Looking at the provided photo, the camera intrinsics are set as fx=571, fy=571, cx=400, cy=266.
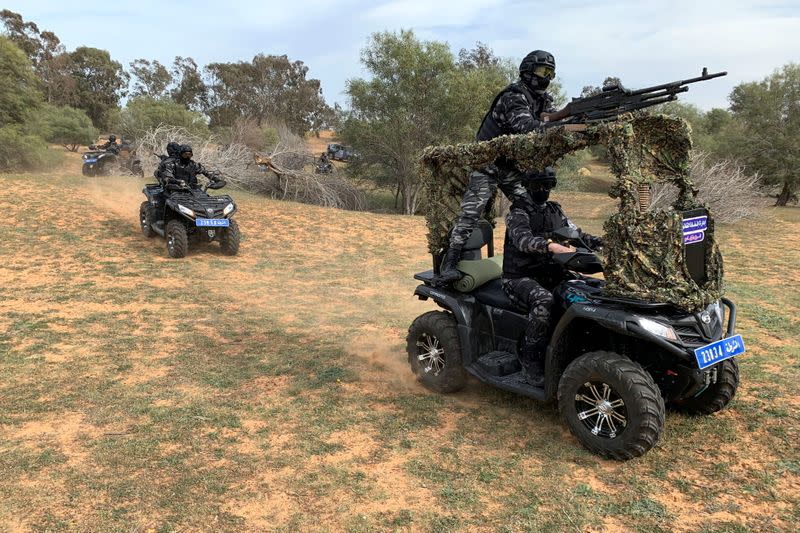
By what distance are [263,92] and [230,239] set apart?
1855 inches

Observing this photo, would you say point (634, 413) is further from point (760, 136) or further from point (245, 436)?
point (760, 136)

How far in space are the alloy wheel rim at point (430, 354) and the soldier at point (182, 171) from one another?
8321 millimetres

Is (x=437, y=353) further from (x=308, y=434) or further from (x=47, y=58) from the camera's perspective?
(x=47, y=58)

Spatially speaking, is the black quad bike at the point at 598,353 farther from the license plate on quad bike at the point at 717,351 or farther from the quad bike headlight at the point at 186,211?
the quad bike headlight at the point at 186,211

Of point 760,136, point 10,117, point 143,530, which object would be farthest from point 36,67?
point 143,530

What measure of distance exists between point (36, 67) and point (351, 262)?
5245cm

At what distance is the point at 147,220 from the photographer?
13102 millimetres

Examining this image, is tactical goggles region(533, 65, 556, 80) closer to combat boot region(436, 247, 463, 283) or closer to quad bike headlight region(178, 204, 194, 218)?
combat boot region(436, 247, 463, 283)

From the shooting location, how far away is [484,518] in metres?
3.55

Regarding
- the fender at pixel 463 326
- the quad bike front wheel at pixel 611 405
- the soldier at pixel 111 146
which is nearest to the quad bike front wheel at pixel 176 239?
the fender at pixel 463 326

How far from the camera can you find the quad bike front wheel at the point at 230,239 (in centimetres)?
1227

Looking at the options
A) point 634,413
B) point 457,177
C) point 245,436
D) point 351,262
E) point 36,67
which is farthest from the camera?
point 36,67

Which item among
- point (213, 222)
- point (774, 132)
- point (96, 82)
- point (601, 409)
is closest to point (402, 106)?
point (213, 222)

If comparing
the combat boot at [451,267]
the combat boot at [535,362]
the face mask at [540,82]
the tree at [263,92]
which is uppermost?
the tree at [263,92]
